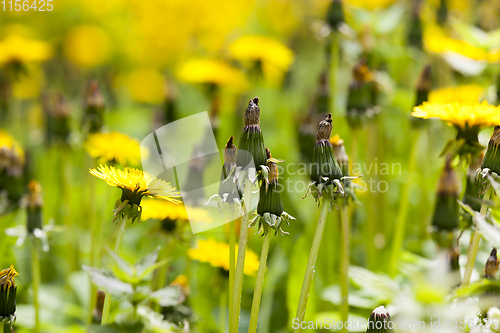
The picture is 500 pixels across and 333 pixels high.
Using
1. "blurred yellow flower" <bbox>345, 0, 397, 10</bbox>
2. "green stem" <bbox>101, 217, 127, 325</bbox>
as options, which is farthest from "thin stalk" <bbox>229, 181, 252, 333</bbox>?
"blurred yellow flower" <bbox>345, 0, 397, 10</bbox>

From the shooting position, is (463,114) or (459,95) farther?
(459,95)

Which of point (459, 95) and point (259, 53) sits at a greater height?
point (259, 53)

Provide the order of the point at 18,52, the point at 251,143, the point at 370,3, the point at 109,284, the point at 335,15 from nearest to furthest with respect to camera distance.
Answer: the point at 109,284 → the point at 251,143 → the point at 335,15 → the point at 18,52 → the point at 370,3

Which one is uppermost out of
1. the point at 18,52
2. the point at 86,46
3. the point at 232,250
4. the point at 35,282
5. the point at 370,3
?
the point at 370,3

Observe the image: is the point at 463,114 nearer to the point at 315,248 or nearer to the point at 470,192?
the point at 470,192

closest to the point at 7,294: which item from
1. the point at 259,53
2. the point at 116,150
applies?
the point at 116,150

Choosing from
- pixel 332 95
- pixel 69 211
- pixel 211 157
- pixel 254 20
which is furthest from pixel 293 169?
pixel 254 20

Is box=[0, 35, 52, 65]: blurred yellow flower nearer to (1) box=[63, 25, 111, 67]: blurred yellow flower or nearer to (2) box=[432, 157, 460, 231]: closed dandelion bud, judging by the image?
(2) box=[432, 157, 460, 231]: closed dandelion bud

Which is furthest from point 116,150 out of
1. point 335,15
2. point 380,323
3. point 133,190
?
point 335,15

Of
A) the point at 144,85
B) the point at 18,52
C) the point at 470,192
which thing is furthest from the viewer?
the point at 144,85
